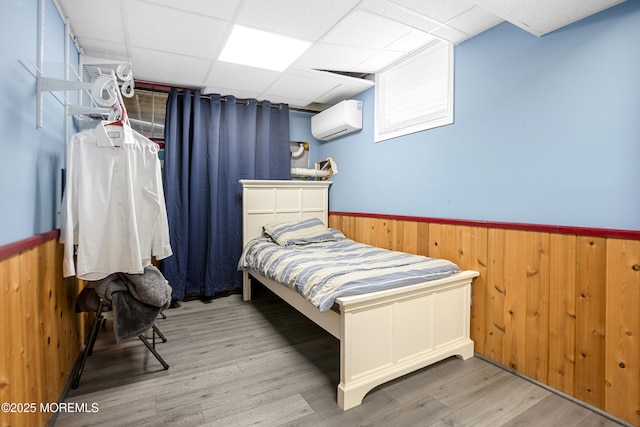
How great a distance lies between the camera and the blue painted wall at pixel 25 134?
1.15 m

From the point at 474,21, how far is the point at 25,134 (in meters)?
2.64

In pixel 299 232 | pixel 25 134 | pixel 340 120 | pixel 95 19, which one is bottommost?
pixel 299 232

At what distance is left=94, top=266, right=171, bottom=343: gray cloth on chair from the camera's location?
177 cm

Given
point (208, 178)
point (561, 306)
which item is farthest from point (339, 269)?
point (208, 178)

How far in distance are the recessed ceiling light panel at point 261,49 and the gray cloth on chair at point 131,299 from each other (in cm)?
184

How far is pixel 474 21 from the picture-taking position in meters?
2.01

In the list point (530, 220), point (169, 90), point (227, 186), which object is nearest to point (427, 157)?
point (530, 220)

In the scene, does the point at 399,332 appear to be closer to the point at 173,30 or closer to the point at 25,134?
the point at 25,134

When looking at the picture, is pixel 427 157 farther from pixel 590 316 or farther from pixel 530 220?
pixel 590 316

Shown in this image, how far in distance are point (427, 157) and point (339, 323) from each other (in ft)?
5.35

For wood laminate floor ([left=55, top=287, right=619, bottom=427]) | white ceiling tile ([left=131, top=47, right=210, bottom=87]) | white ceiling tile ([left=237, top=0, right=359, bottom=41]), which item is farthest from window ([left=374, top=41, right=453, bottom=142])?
wood laminate floor ([left=55, top=287, right=619, bottom=427])

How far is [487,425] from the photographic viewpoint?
147 centimetres

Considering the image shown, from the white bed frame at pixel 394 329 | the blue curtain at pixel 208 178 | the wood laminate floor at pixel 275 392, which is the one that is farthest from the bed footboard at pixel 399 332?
the blue curtain at pixel 208 178

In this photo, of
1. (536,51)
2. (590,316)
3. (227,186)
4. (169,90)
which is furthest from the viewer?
(227,186)
